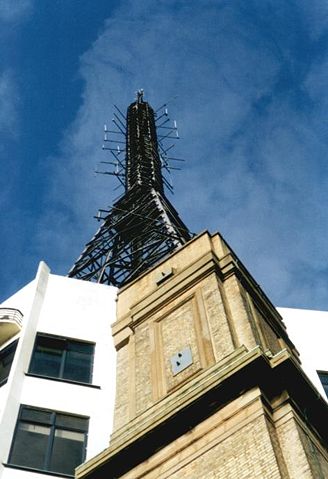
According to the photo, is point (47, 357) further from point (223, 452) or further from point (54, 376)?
point (223, 452)

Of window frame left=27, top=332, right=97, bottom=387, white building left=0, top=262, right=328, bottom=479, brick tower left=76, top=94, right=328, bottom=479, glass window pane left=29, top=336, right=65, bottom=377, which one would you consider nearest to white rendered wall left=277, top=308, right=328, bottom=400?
white building left=0, top=262, right=328, bottom=479

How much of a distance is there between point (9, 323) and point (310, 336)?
9631 millimetres

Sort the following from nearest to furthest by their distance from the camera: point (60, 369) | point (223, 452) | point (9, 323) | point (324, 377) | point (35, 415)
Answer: point (223, 452) → point (35, 415) → point (60, 369) → point (9, 323) → point (324, 377)

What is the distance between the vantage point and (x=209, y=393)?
1473 cm

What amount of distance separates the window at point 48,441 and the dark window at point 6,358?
6.96 ft

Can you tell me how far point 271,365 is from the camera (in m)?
14.6

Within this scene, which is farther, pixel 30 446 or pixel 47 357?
pixel 47 357

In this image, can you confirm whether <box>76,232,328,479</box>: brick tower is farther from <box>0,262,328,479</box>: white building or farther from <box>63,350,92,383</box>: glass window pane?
<box>63,350,92,383</box>: glass window pane

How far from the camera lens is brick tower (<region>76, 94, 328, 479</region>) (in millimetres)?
13602

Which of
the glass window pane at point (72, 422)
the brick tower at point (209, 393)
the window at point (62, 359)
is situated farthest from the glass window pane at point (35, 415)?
the brick tower at point (209, 393)

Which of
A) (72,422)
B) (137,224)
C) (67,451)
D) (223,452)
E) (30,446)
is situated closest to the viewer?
(223,452)

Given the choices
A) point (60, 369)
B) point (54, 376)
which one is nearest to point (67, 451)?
point (54, 376)

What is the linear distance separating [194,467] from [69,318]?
947cm

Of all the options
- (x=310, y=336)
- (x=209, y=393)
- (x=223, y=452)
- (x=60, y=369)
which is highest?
(x=310, y=336)
